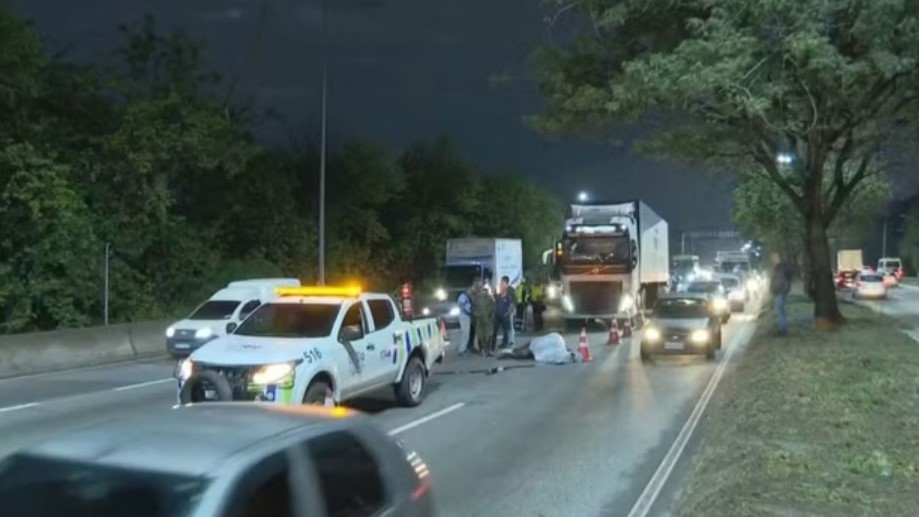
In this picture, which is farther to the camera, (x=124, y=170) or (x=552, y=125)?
(x=124, y=170)

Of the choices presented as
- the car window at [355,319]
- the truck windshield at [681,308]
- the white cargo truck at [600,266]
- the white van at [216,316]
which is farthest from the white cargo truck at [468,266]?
the car window at [355,319]

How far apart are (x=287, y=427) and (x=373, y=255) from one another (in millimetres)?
42705

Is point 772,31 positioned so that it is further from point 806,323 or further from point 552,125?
point 806,323

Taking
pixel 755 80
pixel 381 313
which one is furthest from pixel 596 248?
pixel 381 313

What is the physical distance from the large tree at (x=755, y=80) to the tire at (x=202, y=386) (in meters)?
8.72

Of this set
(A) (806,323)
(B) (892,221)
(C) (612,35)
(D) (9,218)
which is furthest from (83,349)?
(B) (892,221)

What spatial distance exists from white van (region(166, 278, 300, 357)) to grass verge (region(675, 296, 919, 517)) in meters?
10.5

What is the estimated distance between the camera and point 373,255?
47188 millimetres

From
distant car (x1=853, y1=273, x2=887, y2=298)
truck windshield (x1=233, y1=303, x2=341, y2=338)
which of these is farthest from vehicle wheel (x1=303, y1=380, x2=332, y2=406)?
distant car (x1=853, y1=273, x2=887, y2=298)

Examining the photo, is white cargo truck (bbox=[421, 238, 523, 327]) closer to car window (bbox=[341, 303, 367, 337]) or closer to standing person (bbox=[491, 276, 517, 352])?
standing person (bbox=[491, 276, 517, 352])

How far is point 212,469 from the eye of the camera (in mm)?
3963

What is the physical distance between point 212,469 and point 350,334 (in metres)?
9.72

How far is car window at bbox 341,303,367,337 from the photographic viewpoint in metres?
14.0

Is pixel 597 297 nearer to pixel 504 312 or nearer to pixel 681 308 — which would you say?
pixel 504 312
